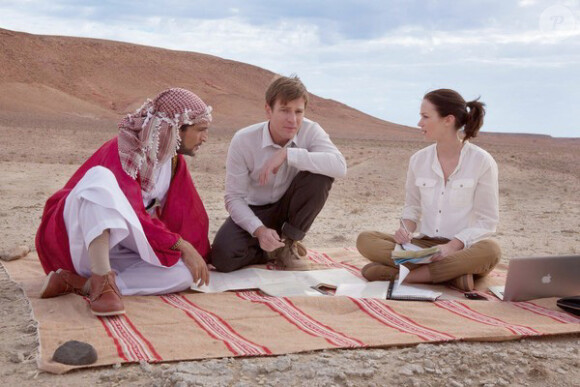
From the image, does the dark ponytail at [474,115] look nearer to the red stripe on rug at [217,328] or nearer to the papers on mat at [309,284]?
the papers on mat at [309,284]

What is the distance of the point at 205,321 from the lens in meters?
→ 3.90

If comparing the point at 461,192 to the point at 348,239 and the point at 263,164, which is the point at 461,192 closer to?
the point at 263,164

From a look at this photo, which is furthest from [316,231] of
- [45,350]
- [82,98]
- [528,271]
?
[82,98]

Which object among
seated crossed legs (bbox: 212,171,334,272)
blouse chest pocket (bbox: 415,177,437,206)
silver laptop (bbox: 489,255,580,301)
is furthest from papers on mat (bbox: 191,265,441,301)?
blouse chest pocket (bbox: 415,177,437,206)

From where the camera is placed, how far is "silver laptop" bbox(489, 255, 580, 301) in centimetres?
428

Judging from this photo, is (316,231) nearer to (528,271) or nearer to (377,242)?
(377,242)

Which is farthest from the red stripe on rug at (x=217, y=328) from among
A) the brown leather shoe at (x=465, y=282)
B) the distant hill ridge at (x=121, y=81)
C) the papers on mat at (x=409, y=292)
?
the distant hill ridge at (x=121, y=81)

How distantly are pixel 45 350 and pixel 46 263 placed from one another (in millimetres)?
1035

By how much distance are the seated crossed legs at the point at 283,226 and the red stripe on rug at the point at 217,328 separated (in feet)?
2.33

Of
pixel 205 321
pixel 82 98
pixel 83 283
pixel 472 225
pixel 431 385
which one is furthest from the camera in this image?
pixel 82 98

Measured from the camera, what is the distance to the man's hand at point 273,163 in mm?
4898

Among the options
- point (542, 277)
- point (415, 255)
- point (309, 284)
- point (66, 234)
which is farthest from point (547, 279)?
point (66, 234)

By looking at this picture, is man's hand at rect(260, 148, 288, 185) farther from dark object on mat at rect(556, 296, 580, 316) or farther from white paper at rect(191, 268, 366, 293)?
dark object on mat at rect(556, 296, 580, 316)

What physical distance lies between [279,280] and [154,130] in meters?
1.28
